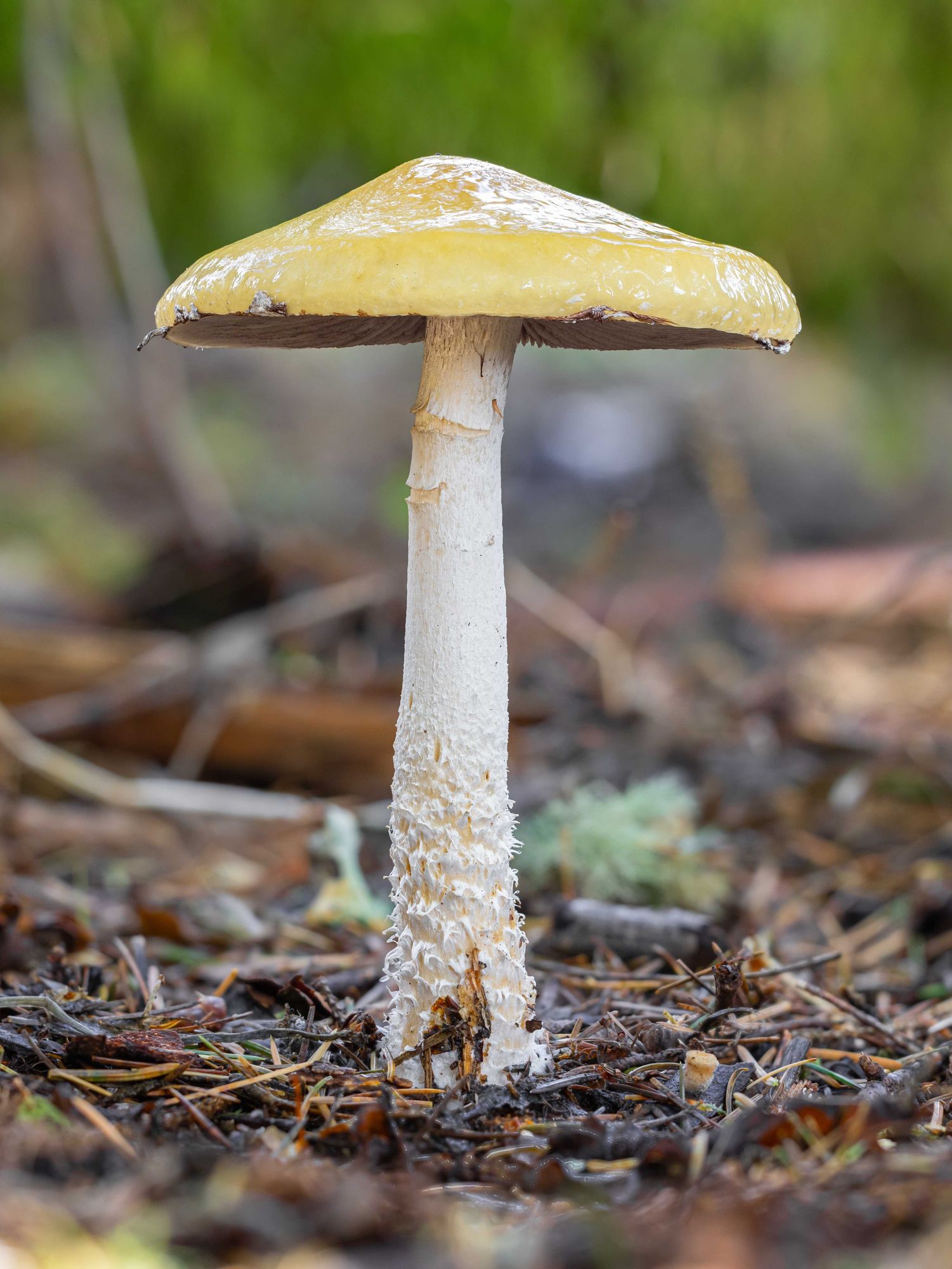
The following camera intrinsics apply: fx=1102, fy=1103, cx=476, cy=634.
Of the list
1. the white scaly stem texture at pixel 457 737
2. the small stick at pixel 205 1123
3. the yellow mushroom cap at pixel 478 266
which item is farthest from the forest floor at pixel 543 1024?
the yellow mushroom cap at pixel 478 266

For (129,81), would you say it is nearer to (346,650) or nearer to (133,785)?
(346,650)

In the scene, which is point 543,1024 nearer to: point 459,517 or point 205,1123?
point 205,1123

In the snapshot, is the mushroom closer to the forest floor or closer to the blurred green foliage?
the forest floor

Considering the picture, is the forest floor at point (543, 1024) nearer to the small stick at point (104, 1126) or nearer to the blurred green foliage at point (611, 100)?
the small stick at point (104, 1126)

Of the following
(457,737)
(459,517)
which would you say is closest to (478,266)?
(459,517)

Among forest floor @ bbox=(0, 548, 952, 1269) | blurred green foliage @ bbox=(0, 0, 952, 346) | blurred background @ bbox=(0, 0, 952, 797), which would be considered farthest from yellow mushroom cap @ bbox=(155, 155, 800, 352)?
blurred green foliage @ bbox=(0, 0, 952, 346)

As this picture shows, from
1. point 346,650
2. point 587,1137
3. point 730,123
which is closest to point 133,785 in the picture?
point 346,650
